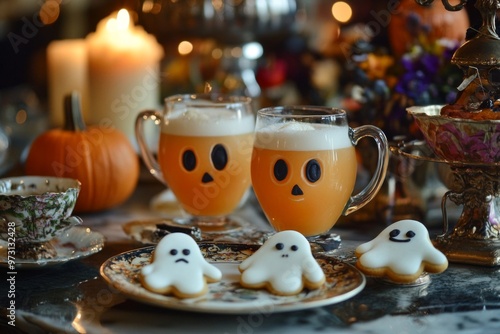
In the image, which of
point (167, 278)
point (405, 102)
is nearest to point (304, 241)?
point (167, 278)

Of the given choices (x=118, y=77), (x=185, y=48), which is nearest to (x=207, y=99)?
(x=118, y=77)

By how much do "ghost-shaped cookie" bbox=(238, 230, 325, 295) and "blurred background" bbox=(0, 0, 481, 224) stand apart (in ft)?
1.40

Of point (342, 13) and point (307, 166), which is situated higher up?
point (342, 13)

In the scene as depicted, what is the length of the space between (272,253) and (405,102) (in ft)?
1.73

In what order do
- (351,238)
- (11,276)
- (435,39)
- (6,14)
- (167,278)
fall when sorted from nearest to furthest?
(167,278), (11,276), (351,238), (435,39), (6,14)

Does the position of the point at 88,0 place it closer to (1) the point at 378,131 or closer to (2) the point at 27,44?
(2) the point at 27,44

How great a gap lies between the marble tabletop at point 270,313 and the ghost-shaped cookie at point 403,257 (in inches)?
1.1

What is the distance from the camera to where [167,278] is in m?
0.93

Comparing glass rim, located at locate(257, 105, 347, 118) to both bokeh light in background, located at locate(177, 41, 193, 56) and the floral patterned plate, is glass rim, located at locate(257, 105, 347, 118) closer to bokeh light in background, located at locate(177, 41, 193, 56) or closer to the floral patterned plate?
the floral patterned plate

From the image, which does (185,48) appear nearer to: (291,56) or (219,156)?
(291,56)

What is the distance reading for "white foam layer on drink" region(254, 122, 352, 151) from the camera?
45.1 inches

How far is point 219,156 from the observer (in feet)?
4.31

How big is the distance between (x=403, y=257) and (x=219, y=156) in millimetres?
408

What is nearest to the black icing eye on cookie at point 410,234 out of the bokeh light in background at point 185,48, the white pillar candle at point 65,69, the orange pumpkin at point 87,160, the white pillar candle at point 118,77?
the orange pumpkin at point 87,160
